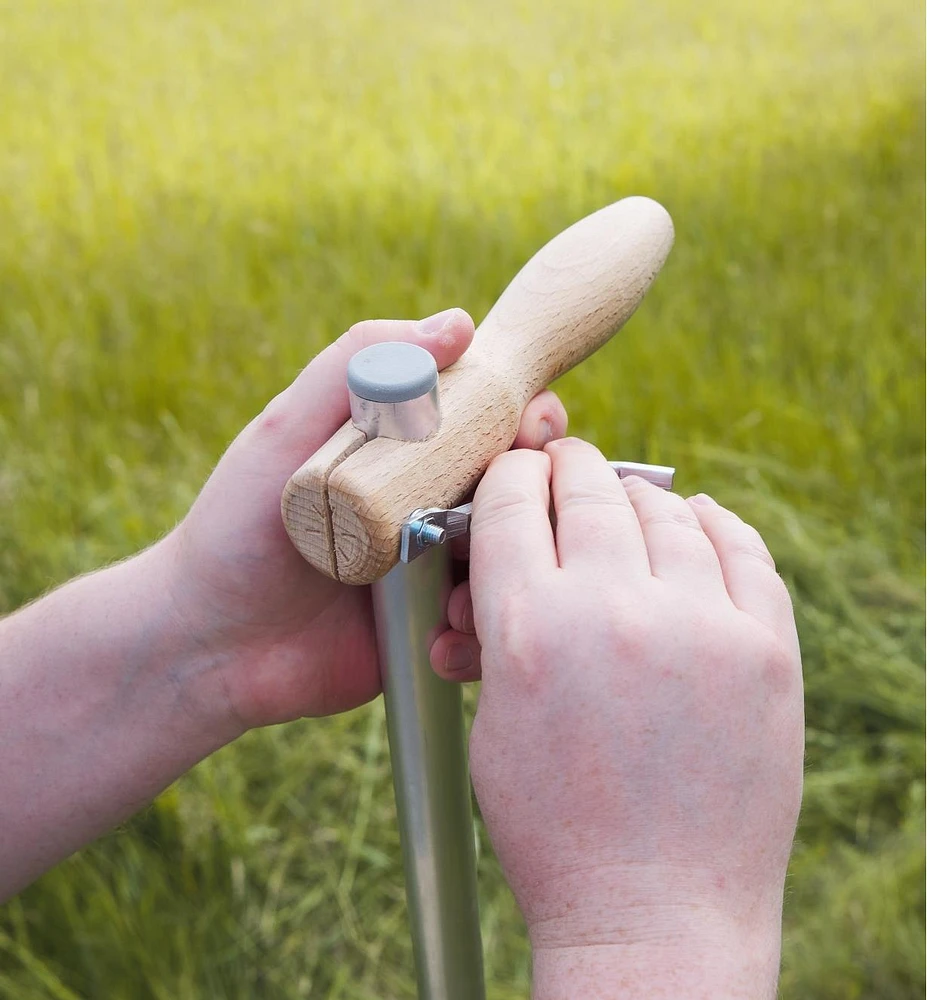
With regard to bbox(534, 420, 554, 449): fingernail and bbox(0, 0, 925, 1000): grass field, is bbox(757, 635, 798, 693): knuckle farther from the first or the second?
bbox(0, 0, 925, 1000): grass field

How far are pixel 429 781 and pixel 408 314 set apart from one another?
1366mm

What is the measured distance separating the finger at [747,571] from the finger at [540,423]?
0.15 metres

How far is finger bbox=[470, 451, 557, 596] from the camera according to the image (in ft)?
1.85

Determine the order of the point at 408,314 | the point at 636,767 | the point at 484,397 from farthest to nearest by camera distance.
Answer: the point at 408,314 < the point at 484,397 < the point at 636,767

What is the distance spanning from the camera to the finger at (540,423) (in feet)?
2.50

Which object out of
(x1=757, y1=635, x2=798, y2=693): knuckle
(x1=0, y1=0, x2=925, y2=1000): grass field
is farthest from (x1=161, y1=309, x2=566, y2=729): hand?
(x1=0, y1=0, x2=925, y2=1000): grass field

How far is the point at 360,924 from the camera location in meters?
1.32

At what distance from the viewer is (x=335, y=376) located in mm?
714

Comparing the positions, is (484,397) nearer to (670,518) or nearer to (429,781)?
(670,518)

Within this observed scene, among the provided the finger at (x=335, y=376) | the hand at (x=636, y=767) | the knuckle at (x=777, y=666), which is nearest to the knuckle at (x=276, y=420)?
the finger at (x=335, y=376)

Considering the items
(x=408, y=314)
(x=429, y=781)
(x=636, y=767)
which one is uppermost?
(x=636, y=767)

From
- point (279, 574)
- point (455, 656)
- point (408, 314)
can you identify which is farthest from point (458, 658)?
point (408, 314)

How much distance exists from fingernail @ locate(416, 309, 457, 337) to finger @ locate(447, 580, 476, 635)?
167 mm

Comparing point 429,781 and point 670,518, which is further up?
point 670,518
